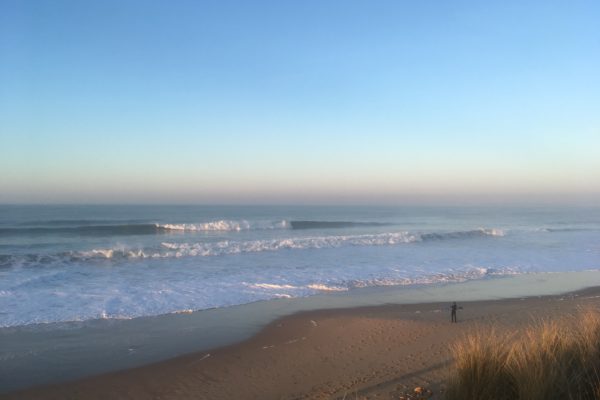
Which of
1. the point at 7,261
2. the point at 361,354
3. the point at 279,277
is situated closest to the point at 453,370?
the point at 361,354

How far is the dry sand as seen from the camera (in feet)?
18.9

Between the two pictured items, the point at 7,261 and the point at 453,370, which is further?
the point at 7,261

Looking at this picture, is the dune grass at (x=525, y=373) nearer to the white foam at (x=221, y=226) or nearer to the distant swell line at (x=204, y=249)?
the distant swell line at (x=204, y=249)

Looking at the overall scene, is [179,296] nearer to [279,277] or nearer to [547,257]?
[279,277]

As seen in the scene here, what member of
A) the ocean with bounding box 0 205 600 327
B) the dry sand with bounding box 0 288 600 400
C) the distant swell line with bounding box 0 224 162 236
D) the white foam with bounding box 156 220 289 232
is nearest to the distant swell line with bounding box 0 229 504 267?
the ocean with bounding box 0 205 600 327

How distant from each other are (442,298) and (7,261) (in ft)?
58.5

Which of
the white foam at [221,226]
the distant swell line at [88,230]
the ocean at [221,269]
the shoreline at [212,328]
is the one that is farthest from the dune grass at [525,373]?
the white foam at [221,226]

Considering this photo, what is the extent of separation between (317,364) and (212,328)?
2.97 metres

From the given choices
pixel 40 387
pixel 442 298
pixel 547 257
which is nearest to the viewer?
pixel 40 387

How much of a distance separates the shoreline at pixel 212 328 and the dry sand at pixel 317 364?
0.08 metres

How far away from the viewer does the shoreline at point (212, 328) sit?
681 cm

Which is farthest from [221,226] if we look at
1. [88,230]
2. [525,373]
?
[525,373]

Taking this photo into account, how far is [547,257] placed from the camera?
67.1 ft

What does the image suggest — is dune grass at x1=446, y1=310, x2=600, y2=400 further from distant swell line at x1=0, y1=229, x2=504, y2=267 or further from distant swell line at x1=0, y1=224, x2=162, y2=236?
distant swell line at x1=0, y1=224, x2=162, y2=236
